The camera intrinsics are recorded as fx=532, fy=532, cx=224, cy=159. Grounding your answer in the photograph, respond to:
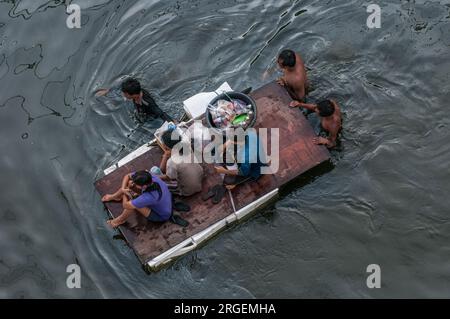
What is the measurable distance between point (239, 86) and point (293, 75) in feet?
4.90

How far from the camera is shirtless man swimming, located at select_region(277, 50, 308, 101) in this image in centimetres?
861

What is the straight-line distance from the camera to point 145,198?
7.39m

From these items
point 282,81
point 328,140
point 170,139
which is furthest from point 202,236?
point 282,81

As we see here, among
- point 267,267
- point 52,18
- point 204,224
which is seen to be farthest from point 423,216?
point 52,18

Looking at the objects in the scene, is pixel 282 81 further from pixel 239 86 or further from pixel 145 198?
pixel 145 198

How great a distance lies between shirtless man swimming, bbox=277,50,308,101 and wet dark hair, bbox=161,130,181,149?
85.1 inches

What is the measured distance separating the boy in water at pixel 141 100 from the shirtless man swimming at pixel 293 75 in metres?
2.10

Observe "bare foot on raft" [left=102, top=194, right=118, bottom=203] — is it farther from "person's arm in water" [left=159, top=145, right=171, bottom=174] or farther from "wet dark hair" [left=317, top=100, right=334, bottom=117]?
"wet dark hair" [left=317, top=100, right=334, bottom=117]

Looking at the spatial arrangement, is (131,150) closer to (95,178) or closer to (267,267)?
(95,178)

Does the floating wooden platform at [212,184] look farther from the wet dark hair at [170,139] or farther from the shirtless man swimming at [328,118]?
the wet dark hair at [170,139]

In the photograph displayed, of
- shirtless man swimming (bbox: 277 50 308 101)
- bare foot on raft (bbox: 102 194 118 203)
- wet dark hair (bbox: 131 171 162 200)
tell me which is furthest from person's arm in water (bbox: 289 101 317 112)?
bare foot on raft (bbox: 102 194 118 203)

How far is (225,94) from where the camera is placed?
8375mm
